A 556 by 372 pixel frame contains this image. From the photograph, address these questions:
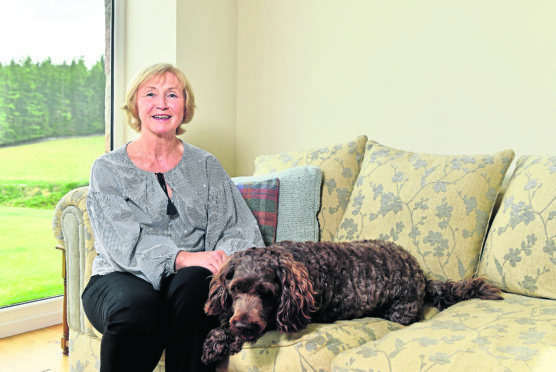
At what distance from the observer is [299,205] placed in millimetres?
2027

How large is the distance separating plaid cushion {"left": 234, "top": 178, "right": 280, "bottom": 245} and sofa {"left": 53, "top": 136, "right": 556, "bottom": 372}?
0.05ft

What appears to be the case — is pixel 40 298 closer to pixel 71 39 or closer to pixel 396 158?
pixel 71 39

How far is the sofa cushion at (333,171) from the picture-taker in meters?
2.07

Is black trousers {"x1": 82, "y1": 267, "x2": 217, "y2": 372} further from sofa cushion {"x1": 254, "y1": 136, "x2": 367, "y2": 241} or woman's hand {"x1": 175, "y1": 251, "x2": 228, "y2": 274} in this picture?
sofa cushion {"x1": 254, "y1": 136, "x2": 367, "y2": 241}

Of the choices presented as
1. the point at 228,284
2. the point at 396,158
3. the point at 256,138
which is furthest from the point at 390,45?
the point at 228,284

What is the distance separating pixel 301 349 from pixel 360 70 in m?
1.65

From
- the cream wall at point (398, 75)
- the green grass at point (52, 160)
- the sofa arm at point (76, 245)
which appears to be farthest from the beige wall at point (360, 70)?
the sofa arm at point (76, 245)

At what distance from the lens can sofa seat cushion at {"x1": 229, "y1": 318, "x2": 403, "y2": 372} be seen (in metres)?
1.30

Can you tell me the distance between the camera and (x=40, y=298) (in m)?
2.64

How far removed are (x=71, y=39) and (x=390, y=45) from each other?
1.65 meters

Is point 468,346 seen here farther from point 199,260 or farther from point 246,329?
point 199,260

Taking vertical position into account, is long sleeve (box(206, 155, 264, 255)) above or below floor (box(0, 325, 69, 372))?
above

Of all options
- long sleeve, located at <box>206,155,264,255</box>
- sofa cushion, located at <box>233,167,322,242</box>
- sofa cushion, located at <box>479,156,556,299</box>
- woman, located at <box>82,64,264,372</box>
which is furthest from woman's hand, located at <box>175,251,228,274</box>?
sofa cushion, located at <box>479,156,556,299</box>

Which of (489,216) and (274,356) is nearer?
(274,356)
